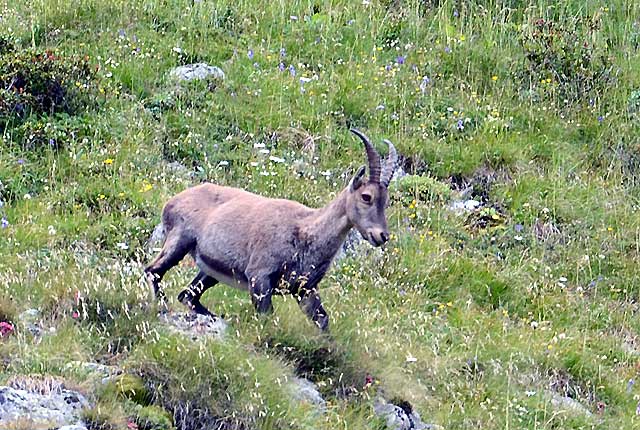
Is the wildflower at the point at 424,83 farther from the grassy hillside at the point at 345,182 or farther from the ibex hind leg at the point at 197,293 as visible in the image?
the ibex hind leg at the point at 197,293

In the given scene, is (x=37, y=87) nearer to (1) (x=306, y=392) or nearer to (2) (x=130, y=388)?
(1) (x=306, y=392)

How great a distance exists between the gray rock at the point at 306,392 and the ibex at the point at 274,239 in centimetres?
62

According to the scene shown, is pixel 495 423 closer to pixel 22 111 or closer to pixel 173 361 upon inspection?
pixel 173 361

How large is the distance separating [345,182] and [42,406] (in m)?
6.56

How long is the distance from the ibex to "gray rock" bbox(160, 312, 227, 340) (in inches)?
11.5

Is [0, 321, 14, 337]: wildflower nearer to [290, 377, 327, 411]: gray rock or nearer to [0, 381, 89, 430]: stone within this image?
[0, 381, 89, 430]: stone

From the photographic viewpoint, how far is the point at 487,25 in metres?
15.4

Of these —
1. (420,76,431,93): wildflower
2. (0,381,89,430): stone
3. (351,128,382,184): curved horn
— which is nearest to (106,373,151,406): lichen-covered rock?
(0,381,89,430): stone

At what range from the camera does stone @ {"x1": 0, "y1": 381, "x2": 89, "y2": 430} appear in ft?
20.0

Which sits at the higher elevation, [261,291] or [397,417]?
[261,291]

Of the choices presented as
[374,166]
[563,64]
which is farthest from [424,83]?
[374,166]

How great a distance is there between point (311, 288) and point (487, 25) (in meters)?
8.17

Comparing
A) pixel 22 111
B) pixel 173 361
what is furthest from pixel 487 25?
pixel 173 361

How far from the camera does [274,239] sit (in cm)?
824
